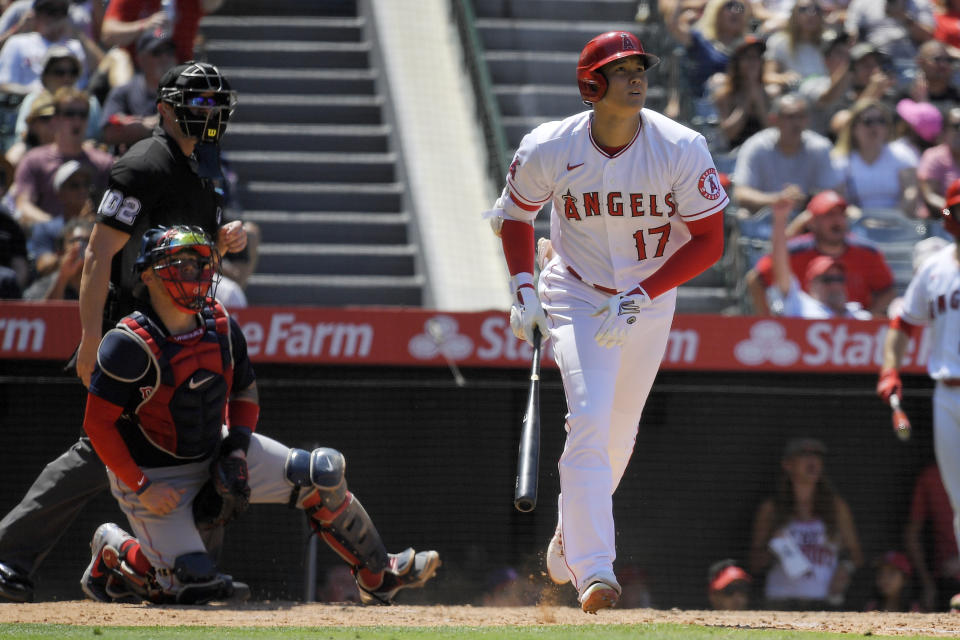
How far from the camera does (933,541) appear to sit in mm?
7594

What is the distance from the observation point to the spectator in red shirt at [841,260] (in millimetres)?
8484

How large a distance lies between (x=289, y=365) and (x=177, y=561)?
2.35m

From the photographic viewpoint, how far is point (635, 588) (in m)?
7.49

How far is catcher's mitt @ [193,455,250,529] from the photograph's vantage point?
5227 millimetres

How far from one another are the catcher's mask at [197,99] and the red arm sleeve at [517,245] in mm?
1186

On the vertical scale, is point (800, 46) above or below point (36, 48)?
below

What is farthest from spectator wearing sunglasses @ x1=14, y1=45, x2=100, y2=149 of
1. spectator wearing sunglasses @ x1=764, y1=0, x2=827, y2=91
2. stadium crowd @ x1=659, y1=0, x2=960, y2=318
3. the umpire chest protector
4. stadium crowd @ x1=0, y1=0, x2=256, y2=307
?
spectator wearing sunglasses @ x1=764, y1=0, x2=827, y2=91

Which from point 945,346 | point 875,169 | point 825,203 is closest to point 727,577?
point 945,346

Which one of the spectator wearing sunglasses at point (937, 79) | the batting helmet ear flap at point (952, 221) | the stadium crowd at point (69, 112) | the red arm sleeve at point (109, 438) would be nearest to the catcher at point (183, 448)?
the red arm sleeve at point (109, 438)

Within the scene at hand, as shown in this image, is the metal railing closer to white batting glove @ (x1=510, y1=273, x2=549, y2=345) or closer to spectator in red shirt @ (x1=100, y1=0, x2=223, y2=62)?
spectator in red shirt @ (x1=100, y1=0, x2=223, y2=62)

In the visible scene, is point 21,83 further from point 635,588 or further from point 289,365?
point 635,588

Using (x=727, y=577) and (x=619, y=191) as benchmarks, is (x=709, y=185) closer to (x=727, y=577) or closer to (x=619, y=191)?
(x=619, y=191)

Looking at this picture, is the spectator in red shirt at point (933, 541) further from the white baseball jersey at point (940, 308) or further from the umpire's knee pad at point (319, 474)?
the umpire's knee pad at point (319, 474)

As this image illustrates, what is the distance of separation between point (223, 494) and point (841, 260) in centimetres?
463
